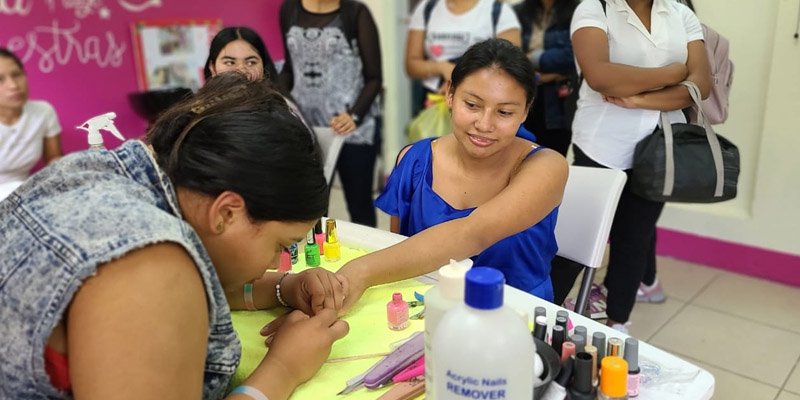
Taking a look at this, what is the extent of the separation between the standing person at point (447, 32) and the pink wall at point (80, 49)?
1575mm

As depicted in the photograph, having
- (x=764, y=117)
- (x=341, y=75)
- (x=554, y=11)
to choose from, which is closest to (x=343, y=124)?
(x=341, y=75)

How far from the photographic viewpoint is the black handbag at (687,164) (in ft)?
6.40

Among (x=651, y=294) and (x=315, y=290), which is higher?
(x=315, y=290)

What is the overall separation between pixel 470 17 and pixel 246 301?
1.93m

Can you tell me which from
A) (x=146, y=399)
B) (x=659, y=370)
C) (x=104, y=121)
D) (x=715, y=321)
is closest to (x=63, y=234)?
(x=146, y=399)

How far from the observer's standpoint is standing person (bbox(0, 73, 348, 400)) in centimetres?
65

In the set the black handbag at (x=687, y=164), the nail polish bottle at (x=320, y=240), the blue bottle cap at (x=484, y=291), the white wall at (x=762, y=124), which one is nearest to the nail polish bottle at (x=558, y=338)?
the blue bottle cap at (x=484, y=291)

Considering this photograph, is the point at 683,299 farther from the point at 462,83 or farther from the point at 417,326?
the point at 417,326

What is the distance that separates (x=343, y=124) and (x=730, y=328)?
1.76 m

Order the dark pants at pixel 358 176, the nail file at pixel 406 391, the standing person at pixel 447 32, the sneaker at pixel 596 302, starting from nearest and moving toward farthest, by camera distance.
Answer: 1. the nail file at pixel 406 391
2. the sneaker at pixel 596 302
3. the standing person at pixel 447 32
4. the dark pants at pixel 358 176

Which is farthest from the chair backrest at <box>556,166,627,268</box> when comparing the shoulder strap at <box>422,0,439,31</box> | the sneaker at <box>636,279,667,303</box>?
the shoulder strap at <box>422,0,439,31</box>

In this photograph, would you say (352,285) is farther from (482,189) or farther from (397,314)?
(482,189)

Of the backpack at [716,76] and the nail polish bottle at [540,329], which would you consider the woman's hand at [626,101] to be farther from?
the nail polish bottle at [540,329]

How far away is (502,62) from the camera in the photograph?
1.40 m
